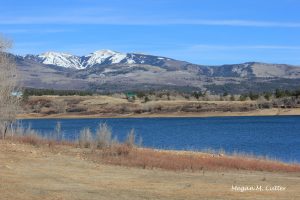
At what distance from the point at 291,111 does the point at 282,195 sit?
122582 mm

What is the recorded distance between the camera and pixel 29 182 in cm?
2006

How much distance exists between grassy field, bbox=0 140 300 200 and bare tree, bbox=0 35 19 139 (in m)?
9.11

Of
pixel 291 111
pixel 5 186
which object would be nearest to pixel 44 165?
pixel 5 186

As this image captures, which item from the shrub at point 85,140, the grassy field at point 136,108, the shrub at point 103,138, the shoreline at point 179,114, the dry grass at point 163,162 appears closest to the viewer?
the dry grass at point 163,162

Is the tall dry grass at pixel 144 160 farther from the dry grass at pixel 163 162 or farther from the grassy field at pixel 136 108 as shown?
the grassy field at pixel 136 108

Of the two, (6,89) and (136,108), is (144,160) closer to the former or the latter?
(6,89)

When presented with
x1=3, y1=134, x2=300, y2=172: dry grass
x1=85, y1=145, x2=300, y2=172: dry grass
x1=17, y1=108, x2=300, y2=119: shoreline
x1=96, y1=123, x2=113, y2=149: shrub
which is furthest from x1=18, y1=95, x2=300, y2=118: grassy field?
x1=85, y1=145, x2=300, y2=172: dry grass

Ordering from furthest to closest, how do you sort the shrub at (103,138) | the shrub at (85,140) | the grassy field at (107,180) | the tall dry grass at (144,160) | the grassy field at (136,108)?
1. the grassy field at (136,108)
2. the shrub at (85,140)
3. the shrub at (103,138)
4. the tall dry grass at (144,160)
5. the grassy field at (107,180)

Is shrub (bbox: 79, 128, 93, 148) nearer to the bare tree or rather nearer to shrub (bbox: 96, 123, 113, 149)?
shrub (bbox: 96, 123, 113, 149)

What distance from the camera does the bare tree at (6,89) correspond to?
39219 millimetres

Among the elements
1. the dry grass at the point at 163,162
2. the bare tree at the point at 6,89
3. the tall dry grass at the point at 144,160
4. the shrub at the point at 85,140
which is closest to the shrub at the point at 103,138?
the tall dry grass at the point at 144,160

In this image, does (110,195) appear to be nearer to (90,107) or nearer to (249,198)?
(249,198)

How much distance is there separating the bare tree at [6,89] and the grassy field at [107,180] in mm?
9112

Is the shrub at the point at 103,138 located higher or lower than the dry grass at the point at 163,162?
higher
